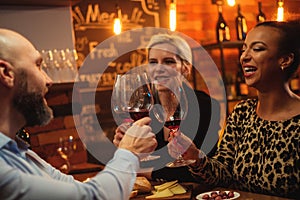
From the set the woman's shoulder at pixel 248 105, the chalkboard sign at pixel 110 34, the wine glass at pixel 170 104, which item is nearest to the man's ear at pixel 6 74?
the wine glass at pixel 170 104

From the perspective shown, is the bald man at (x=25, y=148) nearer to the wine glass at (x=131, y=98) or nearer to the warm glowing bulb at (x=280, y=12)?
the wine glass at (x=131, y=98)

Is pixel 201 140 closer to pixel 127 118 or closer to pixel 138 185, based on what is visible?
pixel 138 185

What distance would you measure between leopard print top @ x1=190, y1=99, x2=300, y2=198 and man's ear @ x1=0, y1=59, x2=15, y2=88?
0.96 meters

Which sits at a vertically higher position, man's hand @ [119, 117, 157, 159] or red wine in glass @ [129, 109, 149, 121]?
red wine in glass @ [129, 109, 149, 121]

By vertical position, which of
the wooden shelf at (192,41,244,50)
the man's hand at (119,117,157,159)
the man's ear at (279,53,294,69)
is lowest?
the man's hand at (119,117,157,159)

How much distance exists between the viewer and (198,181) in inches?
80.2

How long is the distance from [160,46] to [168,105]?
104cm

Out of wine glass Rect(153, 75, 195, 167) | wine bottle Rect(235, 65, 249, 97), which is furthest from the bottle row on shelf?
wine glass Rect(153, 75, 195, 167)

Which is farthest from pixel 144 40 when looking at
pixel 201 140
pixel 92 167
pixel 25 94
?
pixel 25 94

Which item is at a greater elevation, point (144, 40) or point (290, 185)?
point (144, 40)

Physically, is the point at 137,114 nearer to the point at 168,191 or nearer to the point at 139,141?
the point at 139,141

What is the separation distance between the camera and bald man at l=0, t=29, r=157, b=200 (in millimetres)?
1156

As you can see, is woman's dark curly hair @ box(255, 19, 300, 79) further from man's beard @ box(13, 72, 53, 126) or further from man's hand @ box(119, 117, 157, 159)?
man's beard @ box(13, 72, 53, 126)

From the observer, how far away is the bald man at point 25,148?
3.79ft
